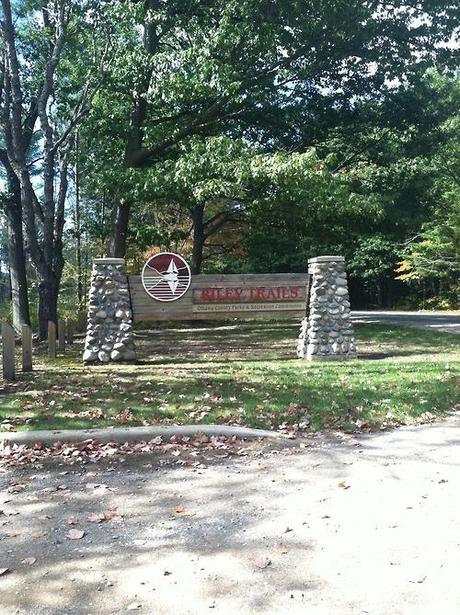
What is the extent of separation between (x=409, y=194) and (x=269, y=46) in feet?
29.3

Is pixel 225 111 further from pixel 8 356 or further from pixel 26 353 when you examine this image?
pixel 8 356

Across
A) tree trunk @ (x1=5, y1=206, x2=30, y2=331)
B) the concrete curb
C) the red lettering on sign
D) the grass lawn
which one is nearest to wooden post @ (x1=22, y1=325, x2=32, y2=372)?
the grass lawn

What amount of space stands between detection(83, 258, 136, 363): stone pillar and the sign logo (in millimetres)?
477

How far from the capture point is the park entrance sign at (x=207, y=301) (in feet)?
36.9

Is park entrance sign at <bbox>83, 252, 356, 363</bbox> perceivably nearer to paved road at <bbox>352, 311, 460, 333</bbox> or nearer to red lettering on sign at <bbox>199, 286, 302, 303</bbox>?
red lettering on sign at <bbox>199, 286, 302, 303</bbox>

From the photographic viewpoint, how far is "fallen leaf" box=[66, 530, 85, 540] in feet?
12.3

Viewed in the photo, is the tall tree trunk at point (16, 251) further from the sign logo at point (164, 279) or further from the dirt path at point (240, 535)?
the dirt path at point (240, 535)

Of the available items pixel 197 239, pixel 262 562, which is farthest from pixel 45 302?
pixel 262 562

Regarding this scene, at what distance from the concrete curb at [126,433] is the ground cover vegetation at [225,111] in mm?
8606

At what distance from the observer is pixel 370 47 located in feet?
55.8

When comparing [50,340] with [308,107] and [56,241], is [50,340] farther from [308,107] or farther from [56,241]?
[308,107]

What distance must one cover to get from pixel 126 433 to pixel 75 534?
2249mm

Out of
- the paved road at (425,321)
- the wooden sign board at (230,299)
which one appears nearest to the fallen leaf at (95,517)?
the wooden sign board at (230,299)

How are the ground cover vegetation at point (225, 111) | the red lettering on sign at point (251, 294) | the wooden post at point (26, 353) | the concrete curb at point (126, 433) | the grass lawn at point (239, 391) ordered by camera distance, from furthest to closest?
the ground cover vegetation at point (225, 111)
the red lettering on sign at point (251, 294)
the wooden post at point (26, 353)
the grass lawn at point (239, 391)
the concrete curb at point (126, 433)
